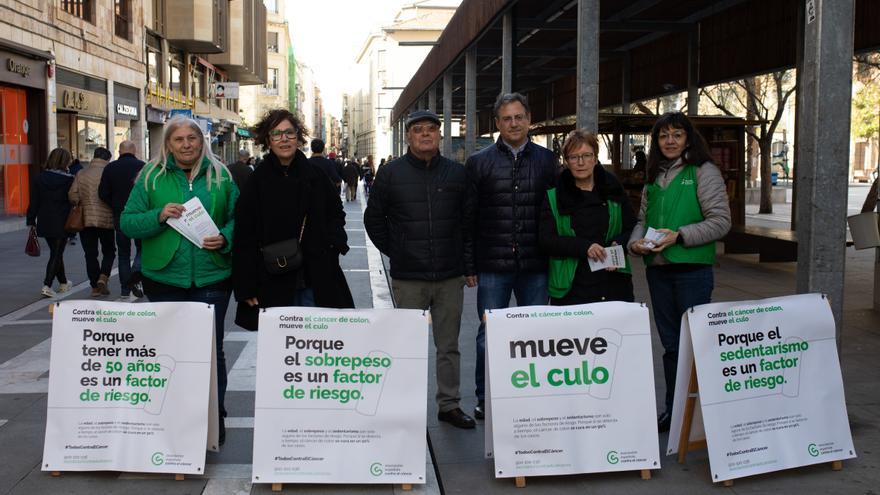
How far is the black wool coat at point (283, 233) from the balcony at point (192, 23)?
32.2 metres

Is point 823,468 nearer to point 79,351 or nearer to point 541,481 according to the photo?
point 541,481

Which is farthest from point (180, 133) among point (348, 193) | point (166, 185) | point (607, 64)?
point (348, 193)

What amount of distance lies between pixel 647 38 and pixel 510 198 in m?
19.6

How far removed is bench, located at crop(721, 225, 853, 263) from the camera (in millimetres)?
14234

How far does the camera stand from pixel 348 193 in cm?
3688

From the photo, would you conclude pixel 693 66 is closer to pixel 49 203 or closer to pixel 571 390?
pixel 49 203

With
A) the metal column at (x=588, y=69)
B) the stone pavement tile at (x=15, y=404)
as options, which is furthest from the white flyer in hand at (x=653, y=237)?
the metal column at (x=588, y=69)

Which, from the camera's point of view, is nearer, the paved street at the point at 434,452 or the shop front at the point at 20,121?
the paved street at the point at 434,452

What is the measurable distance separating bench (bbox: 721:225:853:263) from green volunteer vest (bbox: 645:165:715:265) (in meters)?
9.33

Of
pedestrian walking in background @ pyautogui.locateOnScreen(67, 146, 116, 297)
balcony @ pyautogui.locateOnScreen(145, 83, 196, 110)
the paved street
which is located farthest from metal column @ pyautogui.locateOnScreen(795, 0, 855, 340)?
balcony @ pyautogui.locateOnScreen(145, 83, 196, 110)

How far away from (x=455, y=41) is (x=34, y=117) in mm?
10422

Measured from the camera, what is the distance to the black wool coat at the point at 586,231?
17.5 ft

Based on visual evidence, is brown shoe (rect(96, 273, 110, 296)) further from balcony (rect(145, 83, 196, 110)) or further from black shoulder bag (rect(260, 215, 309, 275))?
balcony (rect(145, 83, 196, 110))

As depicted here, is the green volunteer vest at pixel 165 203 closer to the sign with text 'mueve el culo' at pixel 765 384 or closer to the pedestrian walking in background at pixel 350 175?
the sign with text 'mueve el culo' at pixel 765 384
